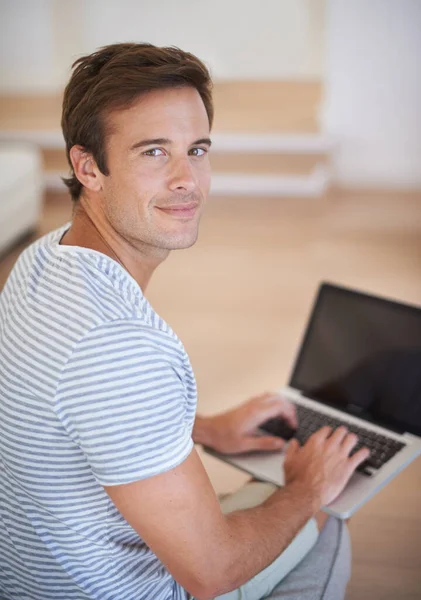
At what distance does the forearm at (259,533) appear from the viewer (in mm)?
1207

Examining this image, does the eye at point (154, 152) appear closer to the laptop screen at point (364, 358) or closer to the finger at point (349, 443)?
Answer: the finger at point (349, 443)

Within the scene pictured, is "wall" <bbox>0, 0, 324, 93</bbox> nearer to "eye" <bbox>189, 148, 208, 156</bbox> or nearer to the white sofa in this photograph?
the white sofa

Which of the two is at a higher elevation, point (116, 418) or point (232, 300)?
point (116, 418)

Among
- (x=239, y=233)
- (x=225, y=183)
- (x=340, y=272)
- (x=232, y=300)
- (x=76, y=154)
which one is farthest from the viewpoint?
(x=225, y=183)

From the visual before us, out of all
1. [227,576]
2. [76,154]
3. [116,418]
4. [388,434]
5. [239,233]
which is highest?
[76,154]

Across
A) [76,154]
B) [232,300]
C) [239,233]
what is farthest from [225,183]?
[76,154]

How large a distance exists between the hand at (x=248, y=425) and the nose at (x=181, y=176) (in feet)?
1.99

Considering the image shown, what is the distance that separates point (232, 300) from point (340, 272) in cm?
61

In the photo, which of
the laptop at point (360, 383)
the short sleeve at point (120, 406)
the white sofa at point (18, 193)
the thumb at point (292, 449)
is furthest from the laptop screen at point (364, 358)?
the white sofa at point (18, 193)

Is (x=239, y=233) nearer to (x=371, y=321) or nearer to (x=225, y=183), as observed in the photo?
(x=225, y=183)

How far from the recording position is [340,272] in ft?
12.8

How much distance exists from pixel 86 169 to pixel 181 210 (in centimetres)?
19

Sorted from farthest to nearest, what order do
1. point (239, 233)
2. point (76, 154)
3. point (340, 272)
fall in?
1. point (239, 233)
2. point (340, 272)
3. point (76, 154)

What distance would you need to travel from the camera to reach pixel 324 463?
156cm
